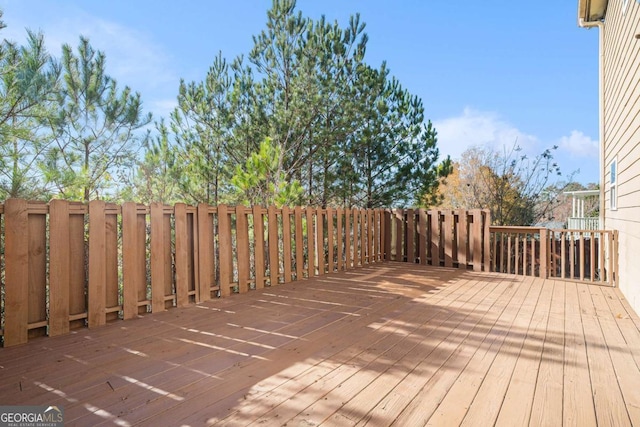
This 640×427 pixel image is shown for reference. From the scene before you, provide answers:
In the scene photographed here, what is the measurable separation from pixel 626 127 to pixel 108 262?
588 centimetres

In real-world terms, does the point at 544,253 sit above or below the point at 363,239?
below

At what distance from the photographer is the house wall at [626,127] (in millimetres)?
3488

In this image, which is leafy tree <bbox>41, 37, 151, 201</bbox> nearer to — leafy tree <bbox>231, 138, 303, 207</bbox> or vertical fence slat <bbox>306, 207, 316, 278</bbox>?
leafy tree <bbox>231, 138, 303, 207</bbox>

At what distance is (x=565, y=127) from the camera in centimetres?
1688

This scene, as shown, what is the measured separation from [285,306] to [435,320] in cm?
153

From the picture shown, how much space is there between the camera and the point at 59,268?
2.75m

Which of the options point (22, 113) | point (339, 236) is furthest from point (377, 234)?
point (22, 113)

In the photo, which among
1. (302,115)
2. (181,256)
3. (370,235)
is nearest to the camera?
(181,256)

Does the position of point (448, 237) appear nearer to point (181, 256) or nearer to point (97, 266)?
point (181, 256)

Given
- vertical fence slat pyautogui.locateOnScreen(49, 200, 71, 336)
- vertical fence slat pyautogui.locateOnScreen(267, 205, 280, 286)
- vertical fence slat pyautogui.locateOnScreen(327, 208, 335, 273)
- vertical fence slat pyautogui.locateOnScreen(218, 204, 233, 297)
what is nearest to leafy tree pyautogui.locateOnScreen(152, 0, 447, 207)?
vertical fence slat pyautogui.locateOnScreen(327, 208, 335, 273)

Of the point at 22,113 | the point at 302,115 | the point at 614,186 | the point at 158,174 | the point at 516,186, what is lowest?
the point at 614,186

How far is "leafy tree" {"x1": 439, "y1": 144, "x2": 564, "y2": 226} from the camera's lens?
1057 cm

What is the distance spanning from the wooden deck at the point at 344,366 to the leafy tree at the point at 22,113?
6.90 feet

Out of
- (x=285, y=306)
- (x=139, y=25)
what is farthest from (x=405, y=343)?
(x=139, y=25)
